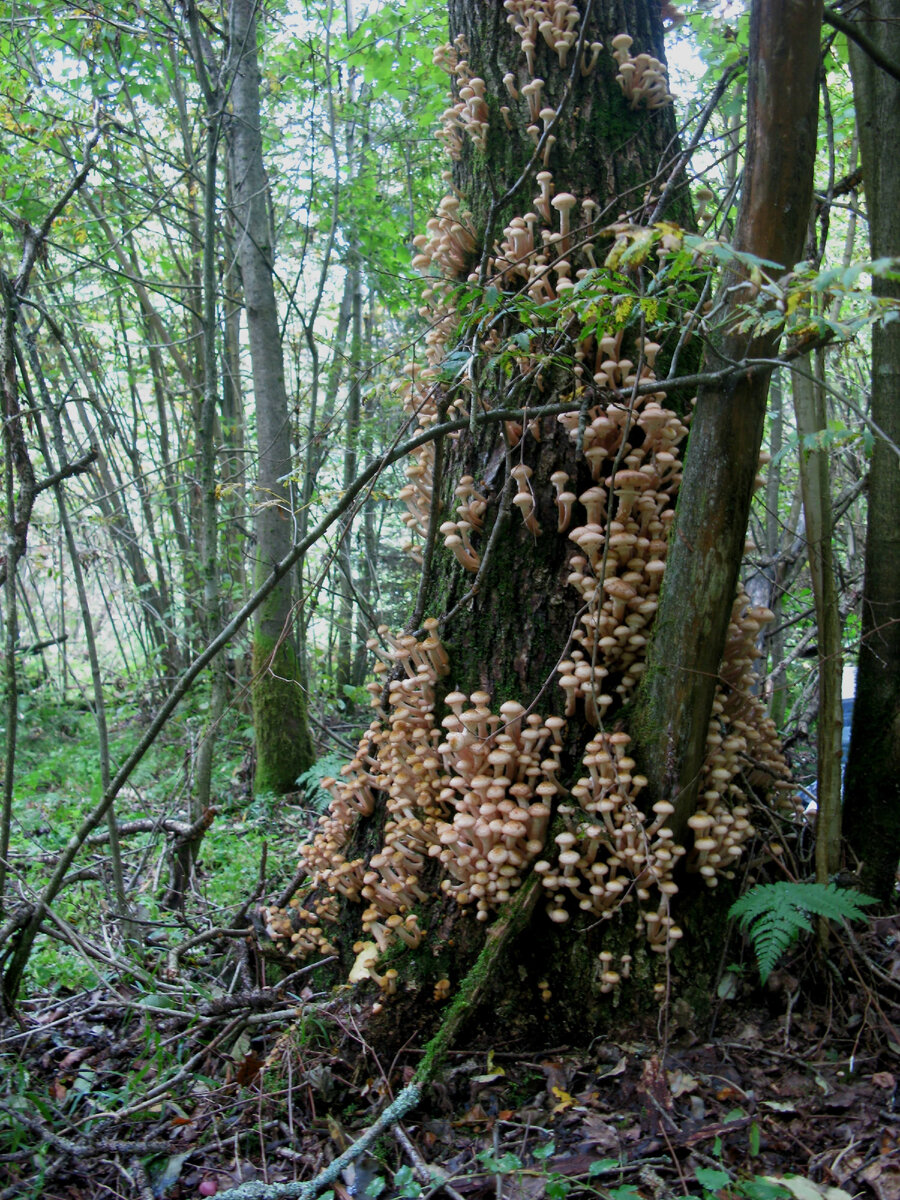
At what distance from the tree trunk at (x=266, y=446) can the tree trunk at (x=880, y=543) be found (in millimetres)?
5102

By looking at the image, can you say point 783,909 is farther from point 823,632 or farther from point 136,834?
point 136,834

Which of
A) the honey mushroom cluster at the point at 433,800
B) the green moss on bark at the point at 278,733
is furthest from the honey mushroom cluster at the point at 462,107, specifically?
the green moss on bark at the point at 278,733

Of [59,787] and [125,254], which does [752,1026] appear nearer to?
[59,787]

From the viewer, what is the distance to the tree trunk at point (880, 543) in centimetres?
288

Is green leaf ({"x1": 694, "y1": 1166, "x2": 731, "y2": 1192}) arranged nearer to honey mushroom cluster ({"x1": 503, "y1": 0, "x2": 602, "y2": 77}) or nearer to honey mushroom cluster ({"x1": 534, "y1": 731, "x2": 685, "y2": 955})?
honey mushroom cluster ({"x1": 534, "y1": 731, "x2": 685, "y2": 955})

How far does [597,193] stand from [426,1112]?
12.0ft

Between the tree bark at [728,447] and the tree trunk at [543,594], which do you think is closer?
the tree bark at [728,447]

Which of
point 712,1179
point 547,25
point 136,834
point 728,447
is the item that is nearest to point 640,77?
point 547,25

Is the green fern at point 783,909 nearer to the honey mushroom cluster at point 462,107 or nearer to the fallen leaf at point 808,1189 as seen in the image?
the fallen leaf at point 808,1189

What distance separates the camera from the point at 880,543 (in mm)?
3006

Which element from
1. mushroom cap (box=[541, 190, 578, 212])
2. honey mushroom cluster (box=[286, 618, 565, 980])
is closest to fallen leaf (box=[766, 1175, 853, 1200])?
honey mushroom cluster (box=[286, 618, 565, 980])

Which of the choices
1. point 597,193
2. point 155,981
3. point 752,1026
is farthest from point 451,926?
point 597,193

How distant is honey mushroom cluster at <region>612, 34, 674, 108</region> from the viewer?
3256 mm

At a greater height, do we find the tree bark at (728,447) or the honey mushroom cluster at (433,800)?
the tree bark at (728,447)
